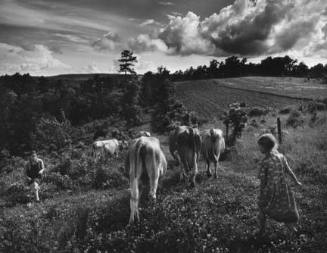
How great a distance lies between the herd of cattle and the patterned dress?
2.79m

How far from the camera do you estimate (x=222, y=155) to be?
16.8 meters

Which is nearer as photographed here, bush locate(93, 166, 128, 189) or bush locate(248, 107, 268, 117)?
bush locate(93, 166, 128, 189)

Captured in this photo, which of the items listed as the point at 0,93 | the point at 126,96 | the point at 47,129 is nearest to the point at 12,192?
the point at 47,129

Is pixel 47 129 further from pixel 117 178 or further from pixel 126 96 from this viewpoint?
pixel 117 178

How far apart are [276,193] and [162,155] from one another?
3.64m

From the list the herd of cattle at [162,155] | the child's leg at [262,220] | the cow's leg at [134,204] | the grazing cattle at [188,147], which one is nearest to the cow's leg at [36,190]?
the herd of cattle at [162,155]

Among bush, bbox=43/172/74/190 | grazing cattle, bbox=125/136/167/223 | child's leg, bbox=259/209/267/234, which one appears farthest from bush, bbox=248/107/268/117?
child's leg, bbox=259/209/267/234

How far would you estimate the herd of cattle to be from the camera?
27.3 feet

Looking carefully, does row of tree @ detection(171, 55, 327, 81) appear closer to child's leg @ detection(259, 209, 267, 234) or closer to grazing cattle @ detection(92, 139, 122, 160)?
grazing cattle @ detection(92, 139, 122, 160)

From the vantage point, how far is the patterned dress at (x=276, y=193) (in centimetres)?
653

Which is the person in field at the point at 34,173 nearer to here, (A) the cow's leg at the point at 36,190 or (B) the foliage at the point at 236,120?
(A) the cow's leg at the point at 36,190

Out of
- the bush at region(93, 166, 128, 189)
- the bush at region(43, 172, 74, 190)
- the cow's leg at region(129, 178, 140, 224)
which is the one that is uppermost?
the cow's leg at region(129, 178, 140, 224)

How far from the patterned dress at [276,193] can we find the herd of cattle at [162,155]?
2.79 m

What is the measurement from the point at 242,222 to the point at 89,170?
878 centimetres
